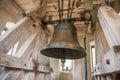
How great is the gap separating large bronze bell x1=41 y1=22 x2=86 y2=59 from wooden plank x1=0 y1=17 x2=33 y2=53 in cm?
34

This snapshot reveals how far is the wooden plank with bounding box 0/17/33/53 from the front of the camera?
5.30 feet

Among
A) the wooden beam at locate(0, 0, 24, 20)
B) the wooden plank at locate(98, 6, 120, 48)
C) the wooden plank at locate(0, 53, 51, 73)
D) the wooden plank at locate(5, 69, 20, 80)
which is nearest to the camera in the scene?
the wooden plank at locate(98, 6, 120, 48)

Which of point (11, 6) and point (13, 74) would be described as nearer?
point (13, 74)

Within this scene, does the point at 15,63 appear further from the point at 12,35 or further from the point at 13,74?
→ the point at 12,35

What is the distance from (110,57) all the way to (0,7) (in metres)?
2.60

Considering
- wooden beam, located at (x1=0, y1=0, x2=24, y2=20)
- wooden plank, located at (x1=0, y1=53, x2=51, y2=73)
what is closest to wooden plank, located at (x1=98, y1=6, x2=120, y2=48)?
wooden plank, located at (x1=0, y1=53, x2=51, y2=73)

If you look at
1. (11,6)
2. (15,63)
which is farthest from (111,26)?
(11,6)

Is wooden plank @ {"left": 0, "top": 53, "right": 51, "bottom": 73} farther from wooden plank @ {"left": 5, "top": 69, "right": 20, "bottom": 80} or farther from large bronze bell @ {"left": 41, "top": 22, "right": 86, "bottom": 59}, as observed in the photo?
large bronze bell @ {"left": 41, "top": 22, "right": 86, "bottom": 59}

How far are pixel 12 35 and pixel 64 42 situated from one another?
559mm

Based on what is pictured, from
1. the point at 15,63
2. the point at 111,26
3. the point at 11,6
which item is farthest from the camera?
the point at 11,6

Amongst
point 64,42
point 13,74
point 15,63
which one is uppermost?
point 64,42

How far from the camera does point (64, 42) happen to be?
1764 mm

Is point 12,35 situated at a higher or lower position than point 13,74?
higher

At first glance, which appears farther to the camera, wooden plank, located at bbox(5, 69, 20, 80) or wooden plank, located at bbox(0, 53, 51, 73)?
wooden plank, located at bbox(5, 69, 20, 80)
